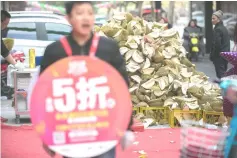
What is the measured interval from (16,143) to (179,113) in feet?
7.29

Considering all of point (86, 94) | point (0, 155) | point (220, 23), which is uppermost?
point (220, 23)

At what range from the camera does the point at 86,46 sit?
3447mm

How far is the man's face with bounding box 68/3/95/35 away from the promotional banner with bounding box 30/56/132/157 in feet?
0.65

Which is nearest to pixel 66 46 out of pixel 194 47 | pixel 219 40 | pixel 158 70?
pixel 158 70

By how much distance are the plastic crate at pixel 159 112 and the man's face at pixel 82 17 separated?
181 inches

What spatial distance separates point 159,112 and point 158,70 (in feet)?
2.14

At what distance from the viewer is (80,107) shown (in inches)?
125

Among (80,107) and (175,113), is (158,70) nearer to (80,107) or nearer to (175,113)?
(175,113)

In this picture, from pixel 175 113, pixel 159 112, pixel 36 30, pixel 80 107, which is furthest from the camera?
pixel 36 30

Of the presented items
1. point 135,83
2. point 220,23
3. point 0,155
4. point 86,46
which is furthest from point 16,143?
point 220,23

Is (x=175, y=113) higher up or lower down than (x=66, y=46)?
lower down

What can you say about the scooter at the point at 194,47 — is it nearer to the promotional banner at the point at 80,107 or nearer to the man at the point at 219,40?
the man at the point at 219,40

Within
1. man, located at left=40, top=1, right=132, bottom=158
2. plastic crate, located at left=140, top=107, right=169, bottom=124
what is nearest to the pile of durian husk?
plastic crate, located at left=140, top=107, right=169, bottom=124

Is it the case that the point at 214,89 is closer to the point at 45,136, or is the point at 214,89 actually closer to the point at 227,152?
the point at 227,152
